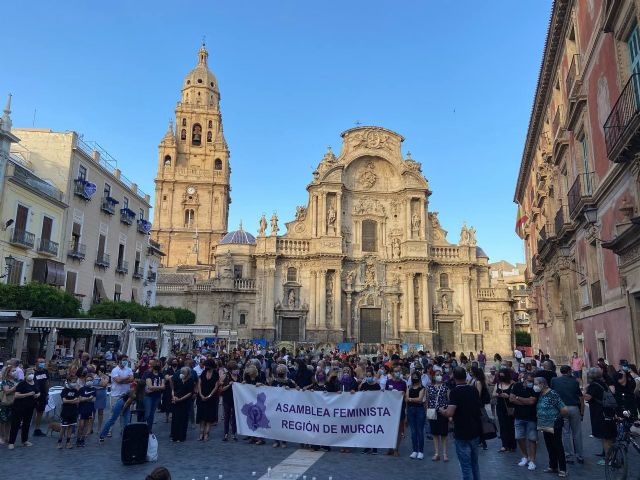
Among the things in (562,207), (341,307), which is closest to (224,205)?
(341,307)

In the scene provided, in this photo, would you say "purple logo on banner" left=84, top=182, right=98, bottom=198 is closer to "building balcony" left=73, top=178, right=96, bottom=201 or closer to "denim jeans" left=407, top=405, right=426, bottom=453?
"building balcony" left=73, top=178, right=96, bottom=201

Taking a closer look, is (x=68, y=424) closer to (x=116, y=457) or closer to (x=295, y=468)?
(x=116, y=457)

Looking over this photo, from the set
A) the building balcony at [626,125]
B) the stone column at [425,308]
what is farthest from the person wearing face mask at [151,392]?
the stone column at [425,308]

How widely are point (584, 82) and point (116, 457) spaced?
62.2 feet

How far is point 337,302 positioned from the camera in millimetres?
41531

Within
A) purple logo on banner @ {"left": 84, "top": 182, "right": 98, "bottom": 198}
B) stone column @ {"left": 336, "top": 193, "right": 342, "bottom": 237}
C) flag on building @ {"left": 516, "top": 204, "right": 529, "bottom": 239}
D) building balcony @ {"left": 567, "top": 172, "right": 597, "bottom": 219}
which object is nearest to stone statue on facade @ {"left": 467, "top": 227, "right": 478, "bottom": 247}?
flag on building @ {"left": 516, "top": 204, "right": 529, "bottom": 239}

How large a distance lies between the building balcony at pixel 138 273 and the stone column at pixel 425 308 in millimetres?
23163

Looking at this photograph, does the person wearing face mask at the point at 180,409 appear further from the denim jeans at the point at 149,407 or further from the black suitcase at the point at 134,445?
the black suitcase at the point at 134,445

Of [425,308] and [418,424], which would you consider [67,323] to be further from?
[425,308]

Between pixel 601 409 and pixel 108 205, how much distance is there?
102 ft

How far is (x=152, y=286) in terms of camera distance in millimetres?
42219

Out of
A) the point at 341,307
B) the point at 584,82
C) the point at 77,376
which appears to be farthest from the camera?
the point at 341,307

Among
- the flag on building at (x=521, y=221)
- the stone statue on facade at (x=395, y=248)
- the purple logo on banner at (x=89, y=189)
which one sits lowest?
the stone statue on facade at (x=395, y=248)

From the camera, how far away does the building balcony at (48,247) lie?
26562mm
